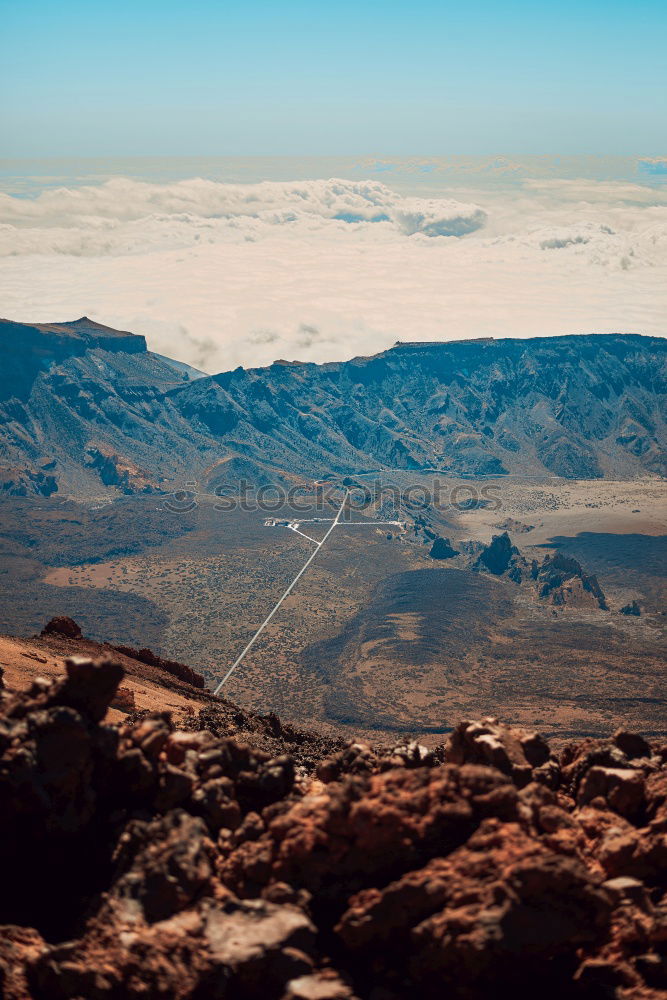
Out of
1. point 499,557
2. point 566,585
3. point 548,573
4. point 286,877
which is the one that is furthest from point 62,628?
point 499,557

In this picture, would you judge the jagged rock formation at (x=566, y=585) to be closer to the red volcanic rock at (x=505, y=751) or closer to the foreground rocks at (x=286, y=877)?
the red volcanic rock at (x=505, y=751)

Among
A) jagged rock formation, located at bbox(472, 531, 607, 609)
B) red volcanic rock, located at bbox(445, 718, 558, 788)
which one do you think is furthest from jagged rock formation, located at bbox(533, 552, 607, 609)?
red volcanic rock, located at bbox(445, 718, 558, 788)

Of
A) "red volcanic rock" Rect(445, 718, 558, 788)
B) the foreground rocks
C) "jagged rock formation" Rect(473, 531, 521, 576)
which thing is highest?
the foreground rocks

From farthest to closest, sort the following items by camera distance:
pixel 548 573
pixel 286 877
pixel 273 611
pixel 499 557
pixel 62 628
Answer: pixel 499 557
pixel 548 573
pixel 273 611
pixel 62 628
pixel 286 877

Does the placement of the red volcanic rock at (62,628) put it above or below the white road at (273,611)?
above

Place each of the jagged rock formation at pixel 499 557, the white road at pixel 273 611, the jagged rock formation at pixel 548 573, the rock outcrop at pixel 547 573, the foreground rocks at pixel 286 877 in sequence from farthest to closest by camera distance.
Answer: the jagged rock formation at pixel 499 557 < the jagged rock formation at pixel 548 573 < the rock outcrop at pixel 547 573 < the white road at pixel 273 611 < the foreground rocks at pixel 286 877

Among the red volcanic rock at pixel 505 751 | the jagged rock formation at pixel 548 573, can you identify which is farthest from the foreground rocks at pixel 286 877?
the jagged rock formation at pixel 548 573

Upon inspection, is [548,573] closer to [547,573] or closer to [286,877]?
[547,573]

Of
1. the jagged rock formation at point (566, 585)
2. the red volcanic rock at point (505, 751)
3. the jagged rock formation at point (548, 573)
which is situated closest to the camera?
the red volcanic rock at point (505, 751)

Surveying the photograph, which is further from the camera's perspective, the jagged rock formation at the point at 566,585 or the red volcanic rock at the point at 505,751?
the jagged rock formation at the point at 566,585

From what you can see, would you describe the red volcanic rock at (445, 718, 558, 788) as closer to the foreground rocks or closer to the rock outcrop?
the foreground rocks
